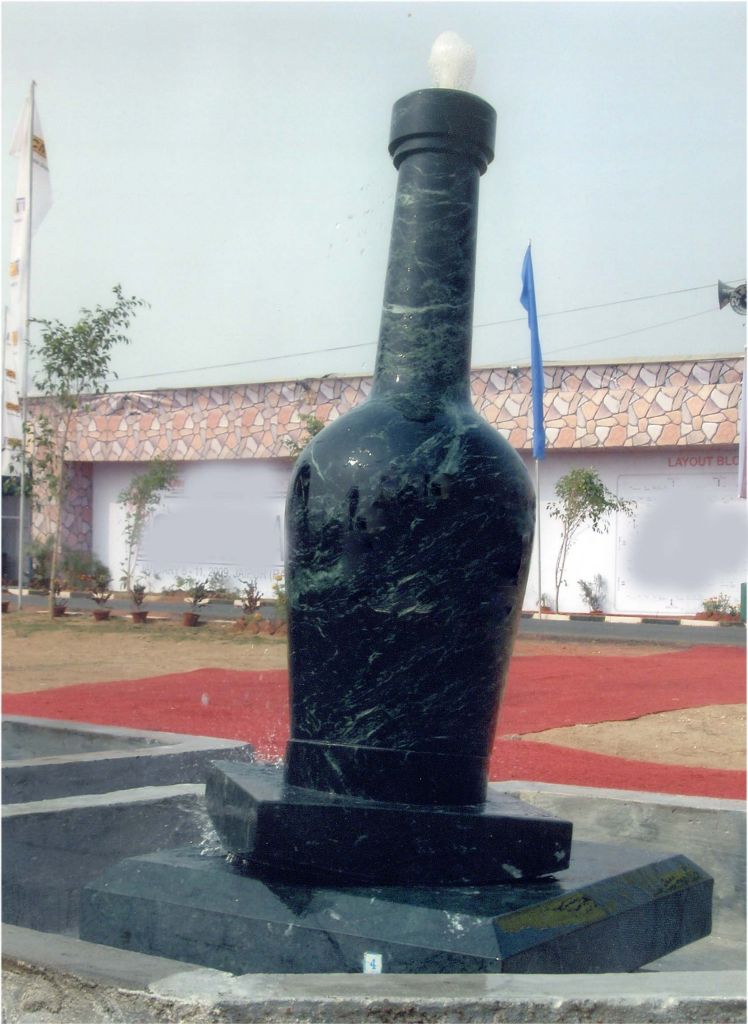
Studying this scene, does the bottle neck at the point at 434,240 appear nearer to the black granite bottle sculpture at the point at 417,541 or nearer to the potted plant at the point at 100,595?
the black granite bottle sculpture at the point at 417,541

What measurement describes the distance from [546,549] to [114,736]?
14.9 metres

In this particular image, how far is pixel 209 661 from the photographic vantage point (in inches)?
525

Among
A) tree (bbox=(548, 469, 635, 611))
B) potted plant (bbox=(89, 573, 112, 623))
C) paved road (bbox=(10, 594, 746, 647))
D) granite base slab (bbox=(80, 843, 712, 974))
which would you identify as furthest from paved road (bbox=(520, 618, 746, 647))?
granite base slab (bbox=(80, 843, 712, 974))

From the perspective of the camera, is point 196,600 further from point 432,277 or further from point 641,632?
point 432,277

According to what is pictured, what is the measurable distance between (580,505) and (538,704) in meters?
7.66

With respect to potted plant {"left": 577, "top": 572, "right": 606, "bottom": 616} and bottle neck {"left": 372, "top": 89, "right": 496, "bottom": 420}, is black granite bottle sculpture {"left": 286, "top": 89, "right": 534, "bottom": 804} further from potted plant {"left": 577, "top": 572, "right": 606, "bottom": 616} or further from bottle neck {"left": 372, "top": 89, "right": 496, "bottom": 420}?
potted plant {"left": 577, "top": 572, "right": 606, "bottom": 616}

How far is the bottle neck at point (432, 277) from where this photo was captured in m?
2.78

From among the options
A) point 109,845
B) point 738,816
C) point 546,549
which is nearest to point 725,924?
point 738,816

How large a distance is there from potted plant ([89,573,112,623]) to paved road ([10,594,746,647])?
28 cm

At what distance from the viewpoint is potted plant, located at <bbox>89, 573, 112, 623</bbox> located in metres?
18.5

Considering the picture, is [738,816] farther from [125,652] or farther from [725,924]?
[125,652]

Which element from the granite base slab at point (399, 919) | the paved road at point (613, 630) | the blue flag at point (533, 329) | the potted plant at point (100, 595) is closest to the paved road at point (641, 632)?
the paved road at point (613, 630)

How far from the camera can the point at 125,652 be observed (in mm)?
14258

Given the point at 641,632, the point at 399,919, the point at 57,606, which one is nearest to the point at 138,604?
the point at 57,606
